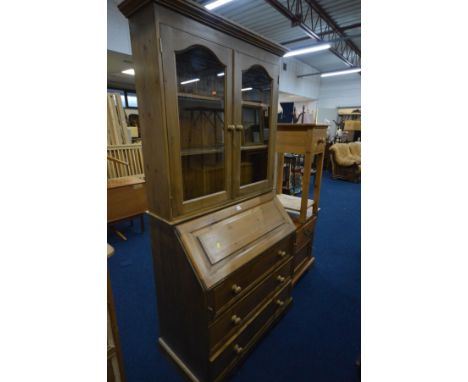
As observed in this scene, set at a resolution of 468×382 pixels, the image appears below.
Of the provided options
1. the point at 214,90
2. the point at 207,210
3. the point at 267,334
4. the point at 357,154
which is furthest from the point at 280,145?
the point at 357,154

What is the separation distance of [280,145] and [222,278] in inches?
54.9

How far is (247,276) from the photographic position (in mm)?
1347

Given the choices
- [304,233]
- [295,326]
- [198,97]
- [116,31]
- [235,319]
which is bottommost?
[295,326]

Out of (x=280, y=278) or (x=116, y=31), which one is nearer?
(x=280, y=278)

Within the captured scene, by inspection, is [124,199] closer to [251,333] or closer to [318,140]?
[251,333]

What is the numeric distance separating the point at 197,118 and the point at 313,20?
5.23 meters

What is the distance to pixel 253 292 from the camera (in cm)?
144

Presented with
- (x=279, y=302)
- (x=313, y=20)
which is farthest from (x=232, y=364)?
(x=313, y=20)

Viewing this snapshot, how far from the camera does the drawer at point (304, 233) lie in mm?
2102

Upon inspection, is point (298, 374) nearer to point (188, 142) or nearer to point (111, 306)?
Result: point (111, 306)

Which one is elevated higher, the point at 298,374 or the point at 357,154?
the point at 357,154

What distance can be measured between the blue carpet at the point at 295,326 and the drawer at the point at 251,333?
0.11m

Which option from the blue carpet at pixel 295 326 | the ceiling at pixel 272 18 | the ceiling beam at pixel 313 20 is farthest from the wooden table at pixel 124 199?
the ceiling beam at pixel 313 20
